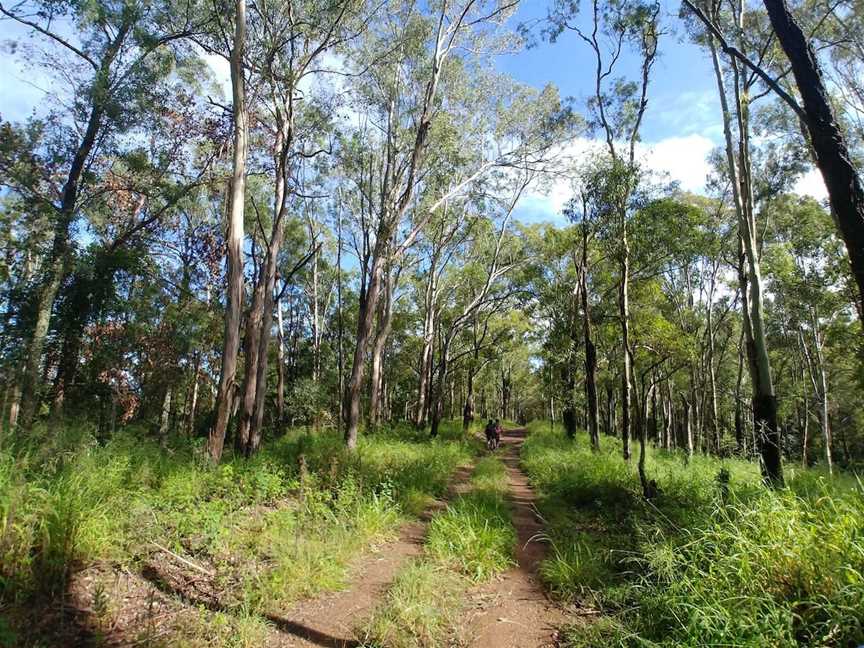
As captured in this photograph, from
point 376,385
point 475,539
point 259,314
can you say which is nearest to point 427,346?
point 376,385

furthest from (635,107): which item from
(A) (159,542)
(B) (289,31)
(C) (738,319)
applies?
(C) (738,319)

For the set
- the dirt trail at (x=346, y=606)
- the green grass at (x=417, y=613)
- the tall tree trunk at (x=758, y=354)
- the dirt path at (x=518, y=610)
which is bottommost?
the dirt path at (x=518, y=610)

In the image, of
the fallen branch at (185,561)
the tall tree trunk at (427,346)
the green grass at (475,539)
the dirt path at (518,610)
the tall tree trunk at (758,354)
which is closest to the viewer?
the dirt path at (518,610)

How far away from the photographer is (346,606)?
13.6 feet

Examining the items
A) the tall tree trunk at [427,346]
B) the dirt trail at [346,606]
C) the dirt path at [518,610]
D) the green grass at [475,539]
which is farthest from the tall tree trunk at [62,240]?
the tall tree trunk at [427,346]

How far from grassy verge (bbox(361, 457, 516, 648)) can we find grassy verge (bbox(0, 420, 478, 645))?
864 millimetres

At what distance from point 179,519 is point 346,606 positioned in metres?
2.09

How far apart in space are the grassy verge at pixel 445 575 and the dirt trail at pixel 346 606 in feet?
0.64

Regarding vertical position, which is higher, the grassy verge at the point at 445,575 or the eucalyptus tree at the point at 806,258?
the eucalyptus tree at the point at 806,258

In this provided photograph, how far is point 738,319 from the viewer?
26906 millimetres

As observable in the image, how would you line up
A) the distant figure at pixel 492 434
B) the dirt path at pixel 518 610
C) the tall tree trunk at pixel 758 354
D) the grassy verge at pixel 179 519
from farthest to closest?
the distant figure at pixel 492 434, the tall tree trunk at pixel 758 354, the dirt path at pixel 518 610, the grassy verge at pixel 179 519

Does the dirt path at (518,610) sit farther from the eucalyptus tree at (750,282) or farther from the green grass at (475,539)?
the eucalyptus tree at (750,282)

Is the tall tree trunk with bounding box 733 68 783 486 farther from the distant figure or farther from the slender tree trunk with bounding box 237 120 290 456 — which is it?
the distant figure

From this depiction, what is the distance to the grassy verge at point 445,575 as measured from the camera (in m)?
3.62
